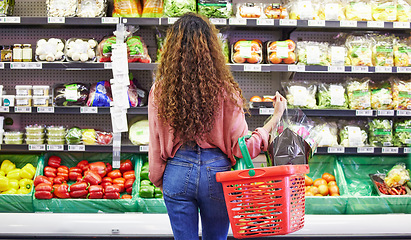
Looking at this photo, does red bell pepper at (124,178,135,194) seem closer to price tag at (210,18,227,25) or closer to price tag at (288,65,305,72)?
price tag at (210,18,227,25)

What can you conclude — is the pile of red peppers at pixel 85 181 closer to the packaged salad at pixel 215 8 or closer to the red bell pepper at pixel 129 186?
the red bell pepper at pixel 129 186

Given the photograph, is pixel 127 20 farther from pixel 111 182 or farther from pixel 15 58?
pixel 111 182

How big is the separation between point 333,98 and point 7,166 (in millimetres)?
3437

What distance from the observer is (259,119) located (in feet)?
15.3

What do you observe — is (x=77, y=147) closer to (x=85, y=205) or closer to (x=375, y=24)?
(x=85, y=205)

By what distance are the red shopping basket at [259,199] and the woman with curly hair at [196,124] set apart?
91 mm

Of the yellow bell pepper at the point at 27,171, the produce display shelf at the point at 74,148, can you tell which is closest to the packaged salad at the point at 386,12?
the produce display shelf at the point at 74,148

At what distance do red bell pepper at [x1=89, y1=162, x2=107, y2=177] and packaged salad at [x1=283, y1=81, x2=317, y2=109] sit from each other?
2.01 metres

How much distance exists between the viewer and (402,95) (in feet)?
14.1

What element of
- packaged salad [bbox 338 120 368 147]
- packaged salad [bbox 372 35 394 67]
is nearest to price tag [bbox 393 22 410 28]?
packaged salad [bbox 372 35 394 67]

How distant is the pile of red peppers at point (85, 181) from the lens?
3.95m

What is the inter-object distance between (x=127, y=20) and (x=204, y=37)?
2.25m

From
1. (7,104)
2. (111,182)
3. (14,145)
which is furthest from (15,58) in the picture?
(111,182)

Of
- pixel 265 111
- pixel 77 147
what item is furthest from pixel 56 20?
pixel 265 111
